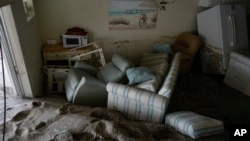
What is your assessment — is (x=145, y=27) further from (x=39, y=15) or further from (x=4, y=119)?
(x=4, y=119)

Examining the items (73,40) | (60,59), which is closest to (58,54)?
(60,59)

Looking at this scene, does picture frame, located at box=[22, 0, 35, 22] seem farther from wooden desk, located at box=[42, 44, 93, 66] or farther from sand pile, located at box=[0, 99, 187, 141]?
sand pile, located at box=[0, 99, 187, 141]

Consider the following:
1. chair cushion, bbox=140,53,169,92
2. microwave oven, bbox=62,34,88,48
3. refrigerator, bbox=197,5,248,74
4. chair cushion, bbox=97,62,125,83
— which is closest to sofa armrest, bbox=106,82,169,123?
chair cushion, bbox=140,53,169,92

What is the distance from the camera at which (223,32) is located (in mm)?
3309

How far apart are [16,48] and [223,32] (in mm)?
2935

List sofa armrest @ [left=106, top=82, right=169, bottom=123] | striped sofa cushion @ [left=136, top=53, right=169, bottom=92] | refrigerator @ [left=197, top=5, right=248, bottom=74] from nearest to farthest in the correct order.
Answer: sofa armrest @ [left=106, top=82, right=169, bottom=123] → striped sofa cushion @ [left=136, top=53, right=169, bottom=92] → refrigerator @ [left=197, top=5, right=248, bottom=74]

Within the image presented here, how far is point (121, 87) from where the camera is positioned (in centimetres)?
232

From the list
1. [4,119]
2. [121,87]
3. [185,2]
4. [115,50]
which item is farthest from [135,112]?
[185,2]

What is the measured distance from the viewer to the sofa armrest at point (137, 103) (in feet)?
7.20

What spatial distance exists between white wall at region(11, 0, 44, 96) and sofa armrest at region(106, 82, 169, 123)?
1.09m

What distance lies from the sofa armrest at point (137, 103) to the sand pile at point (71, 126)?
118mm

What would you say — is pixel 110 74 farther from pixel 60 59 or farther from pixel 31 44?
pixel 31 44

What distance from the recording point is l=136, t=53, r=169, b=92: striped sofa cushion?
2.34m

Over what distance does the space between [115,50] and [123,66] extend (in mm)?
1151
